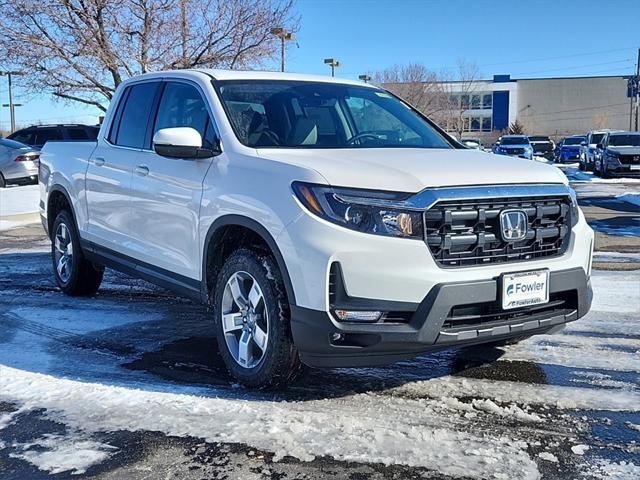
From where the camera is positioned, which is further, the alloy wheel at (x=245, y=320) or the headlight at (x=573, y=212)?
the headlight at (x=573, y=212)

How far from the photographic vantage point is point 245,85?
4750 millimetres

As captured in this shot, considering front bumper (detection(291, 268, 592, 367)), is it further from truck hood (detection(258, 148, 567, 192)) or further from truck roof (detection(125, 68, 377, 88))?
truck roof (detection(125, 68, 377, 88))

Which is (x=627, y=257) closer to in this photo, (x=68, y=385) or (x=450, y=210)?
(x=450, y=210)

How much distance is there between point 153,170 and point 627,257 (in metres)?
6.17

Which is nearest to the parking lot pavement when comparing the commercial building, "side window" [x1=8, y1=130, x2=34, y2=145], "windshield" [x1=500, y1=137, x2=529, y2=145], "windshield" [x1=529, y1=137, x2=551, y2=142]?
"side window" [x1=8, y1=130, x2=34, y2=145]

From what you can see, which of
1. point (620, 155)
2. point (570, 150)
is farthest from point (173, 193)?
point (570, 150)

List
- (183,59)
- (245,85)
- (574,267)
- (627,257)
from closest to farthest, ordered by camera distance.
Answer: (574,267)
(245,85)
(627,257)
(183,59)

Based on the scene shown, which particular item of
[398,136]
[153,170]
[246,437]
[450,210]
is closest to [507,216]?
[450,210]

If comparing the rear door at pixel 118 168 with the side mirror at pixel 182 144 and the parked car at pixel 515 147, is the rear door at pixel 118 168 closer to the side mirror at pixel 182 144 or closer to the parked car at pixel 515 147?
the side mirror at pixel 182 144

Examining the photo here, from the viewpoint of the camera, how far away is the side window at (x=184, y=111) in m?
4.52

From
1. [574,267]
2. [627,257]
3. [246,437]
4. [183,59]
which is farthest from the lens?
[183,59]

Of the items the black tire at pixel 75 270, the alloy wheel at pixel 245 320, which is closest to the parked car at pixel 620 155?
the black tire at pixel 75 270

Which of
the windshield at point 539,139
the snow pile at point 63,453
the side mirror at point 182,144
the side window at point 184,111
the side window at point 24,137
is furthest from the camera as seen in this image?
the windshield at point 539,139

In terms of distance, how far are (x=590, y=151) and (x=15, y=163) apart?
74.0 feet
